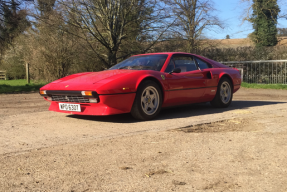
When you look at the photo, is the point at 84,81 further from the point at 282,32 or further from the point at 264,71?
the point at 282,32

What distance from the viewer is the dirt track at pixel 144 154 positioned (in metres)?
2.52

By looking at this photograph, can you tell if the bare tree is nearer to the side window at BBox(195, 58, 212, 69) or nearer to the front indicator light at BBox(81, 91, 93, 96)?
the side window at BBox(195, 58, 212, 69)

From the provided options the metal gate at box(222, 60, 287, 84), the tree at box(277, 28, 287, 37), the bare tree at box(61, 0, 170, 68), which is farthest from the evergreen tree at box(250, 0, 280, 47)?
the bare tree at box(61, 0, 170, 68)

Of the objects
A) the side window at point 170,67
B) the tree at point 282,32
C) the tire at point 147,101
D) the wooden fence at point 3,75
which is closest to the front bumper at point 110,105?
the tire at point 147,101

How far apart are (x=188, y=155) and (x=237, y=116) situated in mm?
2855

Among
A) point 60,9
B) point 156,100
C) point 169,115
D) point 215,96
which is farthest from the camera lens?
point 60,9

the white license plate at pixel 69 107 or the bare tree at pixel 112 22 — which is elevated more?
the bare tree at pixel 112 22

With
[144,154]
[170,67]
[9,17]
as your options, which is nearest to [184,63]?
[170,67]

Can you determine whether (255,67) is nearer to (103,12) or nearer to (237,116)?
(103,12)

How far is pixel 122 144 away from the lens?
3.75m

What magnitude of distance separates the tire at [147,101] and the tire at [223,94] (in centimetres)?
190

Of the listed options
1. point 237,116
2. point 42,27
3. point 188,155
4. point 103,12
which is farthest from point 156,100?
point 42,27

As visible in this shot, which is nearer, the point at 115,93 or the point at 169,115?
the point at 115,93

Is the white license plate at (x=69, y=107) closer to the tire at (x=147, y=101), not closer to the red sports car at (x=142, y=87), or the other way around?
the red sports car at (x=142, y=87)
